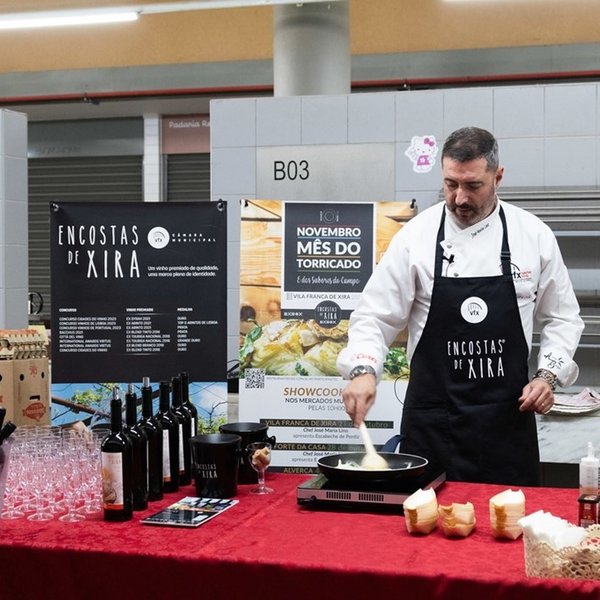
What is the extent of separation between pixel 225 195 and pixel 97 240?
189cm

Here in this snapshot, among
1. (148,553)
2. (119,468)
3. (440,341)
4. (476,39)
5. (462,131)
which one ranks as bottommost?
(148,553)

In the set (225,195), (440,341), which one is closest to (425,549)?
(440,341)

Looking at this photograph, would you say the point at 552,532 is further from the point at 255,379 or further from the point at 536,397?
the point at 255,379

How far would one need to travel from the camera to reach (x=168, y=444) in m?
2.40

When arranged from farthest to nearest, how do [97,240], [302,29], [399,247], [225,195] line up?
[302,29] < [225,195] < [97,240] < [399,247]

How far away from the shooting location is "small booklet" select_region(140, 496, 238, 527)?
6.84 ft

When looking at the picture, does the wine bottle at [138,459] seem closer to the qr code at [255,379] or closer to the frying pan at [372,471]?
the frying pan at [372,471]

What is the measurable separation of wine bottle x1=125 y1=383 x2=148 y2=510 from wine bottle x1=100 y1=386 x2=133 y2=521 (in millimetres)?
45

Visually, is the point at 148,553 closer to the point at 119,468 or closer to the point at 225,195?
the point at 119,468

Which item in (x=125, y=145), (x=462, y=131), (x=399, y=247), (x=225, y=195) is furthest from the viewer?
(x=125, y=145)

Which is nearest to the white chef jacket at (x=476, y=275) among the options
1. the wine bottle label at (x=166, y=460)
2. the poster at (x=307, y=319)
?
the wine bottle label at (x=166, y=460)

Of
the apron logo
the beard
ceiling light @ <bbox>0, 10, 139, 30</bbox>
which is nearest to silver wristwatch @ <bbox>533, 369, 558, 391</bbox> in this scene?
the apron logo

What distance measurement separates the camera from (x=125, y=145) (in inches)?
398

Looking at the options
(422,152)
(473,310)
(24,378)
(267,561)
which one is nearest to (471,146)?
(473,310)
